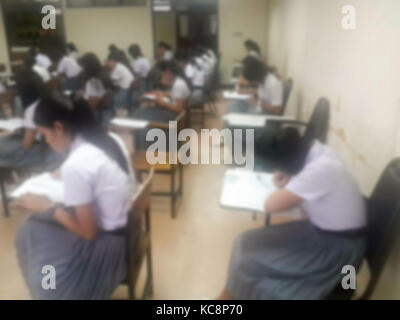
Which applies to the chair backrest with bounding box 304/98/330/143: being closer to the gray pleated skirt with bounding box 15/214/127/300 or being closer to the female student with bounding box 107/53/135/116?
the gray pleated skirt with bounding box 15/214/127/300

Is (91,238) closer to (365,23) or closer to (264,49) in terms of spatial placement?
(365,23)

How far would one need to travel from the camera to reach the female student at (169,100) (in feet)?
13.0

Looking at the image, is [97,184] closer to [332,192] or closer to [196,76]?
[332,192]

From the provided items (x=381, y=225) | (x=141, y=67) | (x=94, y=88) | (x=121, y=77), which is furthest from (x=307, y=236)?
(x=141, y=67)

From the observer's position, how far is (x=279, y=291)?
4.93ft

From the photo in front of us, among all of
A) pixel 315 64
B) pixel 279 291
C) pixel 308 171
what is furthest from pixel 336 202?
pixel 315 64

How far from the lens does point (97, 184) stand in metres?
1.51

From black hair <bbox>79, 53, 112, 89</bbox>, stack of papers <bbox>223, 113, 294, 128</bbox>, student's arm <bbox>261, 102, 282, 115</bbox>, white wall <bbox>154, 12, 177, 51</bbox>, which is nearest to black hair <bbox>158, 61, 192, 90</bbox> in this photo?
black hair <bbox>79, 53, 112, 89</bbox>

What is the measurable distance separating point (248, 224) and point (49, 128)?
1.77 metres

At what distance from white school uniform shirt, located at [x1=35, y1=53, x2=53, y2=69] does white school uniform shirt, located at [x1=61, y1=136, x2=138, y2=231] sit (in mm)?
5284

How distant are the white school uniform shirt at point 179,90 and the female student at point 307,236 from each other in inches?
99.1

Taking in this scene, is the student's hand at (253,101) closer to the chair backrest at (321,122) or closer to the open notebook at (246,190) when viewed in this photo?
the chair backrest at (321,122)

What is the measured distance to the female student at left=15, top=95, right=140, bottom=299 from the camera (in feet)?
4.90

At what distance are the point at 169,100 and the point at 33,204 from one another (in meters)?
2.68
